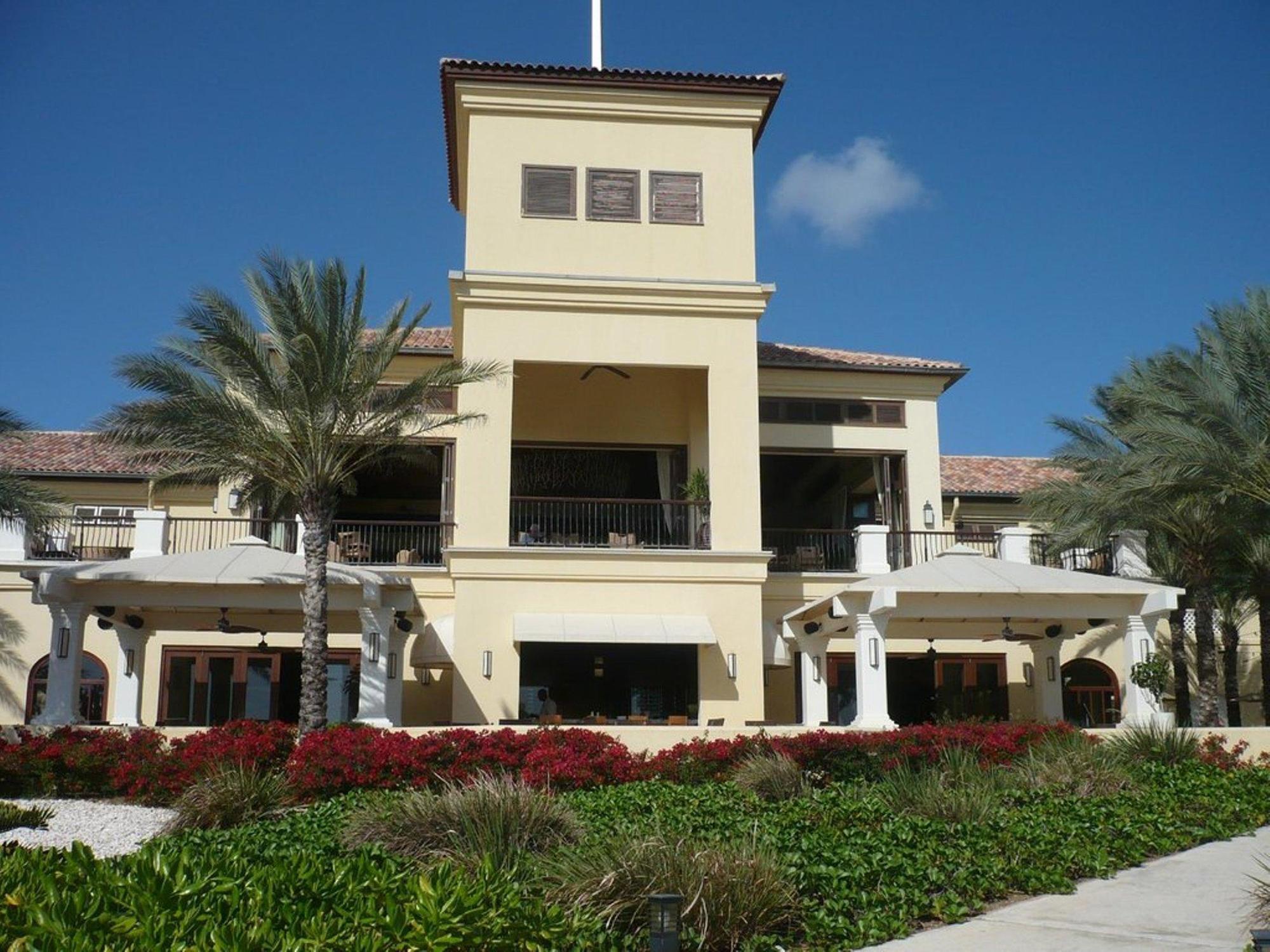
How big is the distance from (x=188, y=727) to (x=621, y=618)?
25.7 ft

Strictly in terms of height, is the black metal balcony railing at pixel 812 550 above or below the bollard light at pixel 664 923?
above

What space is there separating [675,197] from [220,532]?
39.9ft

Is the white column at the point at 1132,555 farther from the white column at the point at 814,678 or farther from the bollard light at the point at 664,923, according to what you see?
the bollard light at the point at 664,923

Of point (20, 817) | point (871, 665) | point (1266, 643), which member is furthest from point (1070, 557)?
point (20, 817)

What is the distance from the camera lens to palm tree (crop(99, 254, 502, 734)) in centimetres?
1875

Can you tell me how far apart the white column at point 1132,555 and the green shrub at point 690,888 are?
1811 centimetres

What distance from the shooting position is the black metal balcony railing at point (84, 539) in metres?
26.8

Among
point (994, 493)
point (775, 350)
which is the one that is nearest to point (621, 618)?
point (775, 350)

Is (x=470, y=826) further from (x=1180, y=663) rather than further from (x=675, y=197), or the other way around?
(x=1180, y=663)

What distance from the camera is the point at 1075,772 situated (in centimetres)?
1538

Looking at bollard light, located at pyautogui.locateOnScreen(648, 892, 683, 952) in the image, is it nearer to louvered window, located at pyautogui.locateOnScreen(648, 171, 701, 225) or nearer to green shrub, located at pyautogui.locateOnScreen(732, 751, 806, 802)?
green shrub, located at pyautogui.locateOnScreen(732, 751, 806, 802)

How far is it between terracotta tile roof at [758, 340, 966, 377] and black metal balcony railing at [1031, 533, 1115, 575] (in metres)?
4.40

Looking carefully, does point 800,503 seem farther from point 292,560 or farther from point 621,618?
point 292,560

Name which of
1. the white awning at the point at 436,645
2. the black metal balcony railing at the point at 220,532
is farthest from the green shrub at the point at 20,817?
the black metal balcony railing at the point at 220,532
